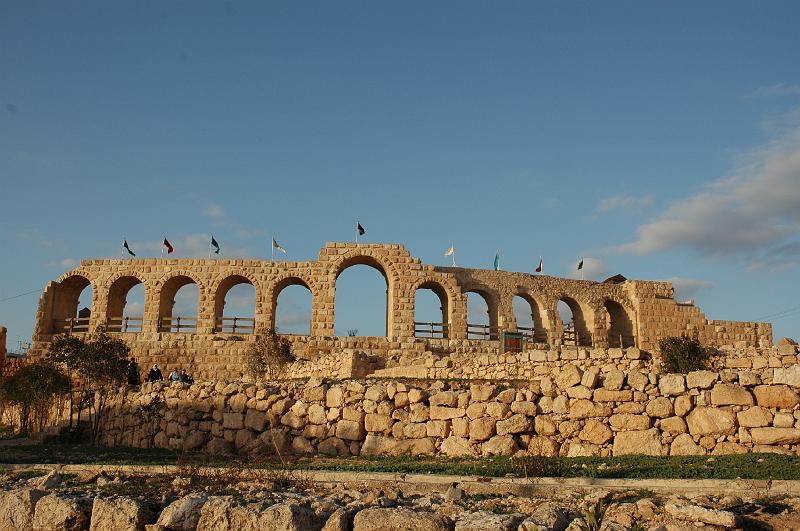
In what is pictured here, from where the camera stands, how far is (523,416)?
1131 cm

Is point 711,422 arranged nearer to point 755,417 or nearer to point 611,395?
point 755,417

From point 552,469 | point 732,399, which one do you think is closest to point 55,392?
point 552,469

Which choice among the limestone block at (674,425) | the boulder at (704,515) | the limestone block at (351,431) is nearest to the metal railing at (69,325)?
the limestone block at (351,431)

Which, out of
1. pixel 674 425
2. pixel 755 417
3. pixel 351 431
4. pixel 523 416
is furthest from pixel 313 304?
pixel 755 417

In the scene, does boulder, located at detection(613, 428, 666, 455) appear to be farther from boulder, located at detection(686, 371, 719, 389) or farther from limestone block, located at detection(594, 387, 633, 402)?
boulder, located at detection(686, 371, 719, 389)

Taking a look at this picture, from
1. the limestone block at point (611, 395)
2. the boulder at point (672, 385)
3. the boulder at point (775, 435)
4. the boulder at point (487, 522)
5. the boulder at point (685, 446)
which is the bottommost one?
the boulder at point (487, 522)

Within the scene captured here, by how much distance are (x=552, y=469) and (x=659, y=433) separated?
2.73 metres

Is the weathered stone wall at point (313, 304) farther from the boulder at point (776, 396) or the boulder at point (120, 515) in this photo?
the boulder at point (120, 515)

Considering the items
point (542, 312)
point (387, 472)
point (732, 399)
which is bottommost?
point (387, 472)

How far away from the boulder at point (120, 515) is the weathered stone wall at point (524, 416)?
18.3 feet

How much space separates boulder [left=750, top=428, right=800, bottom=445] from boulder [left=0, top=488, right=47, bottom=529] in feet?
30.5

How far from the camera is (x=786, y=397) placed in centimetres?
1003

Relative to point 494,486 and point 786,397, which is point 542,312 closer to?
point 786,397

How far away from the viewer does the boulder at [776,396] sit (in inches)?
394
